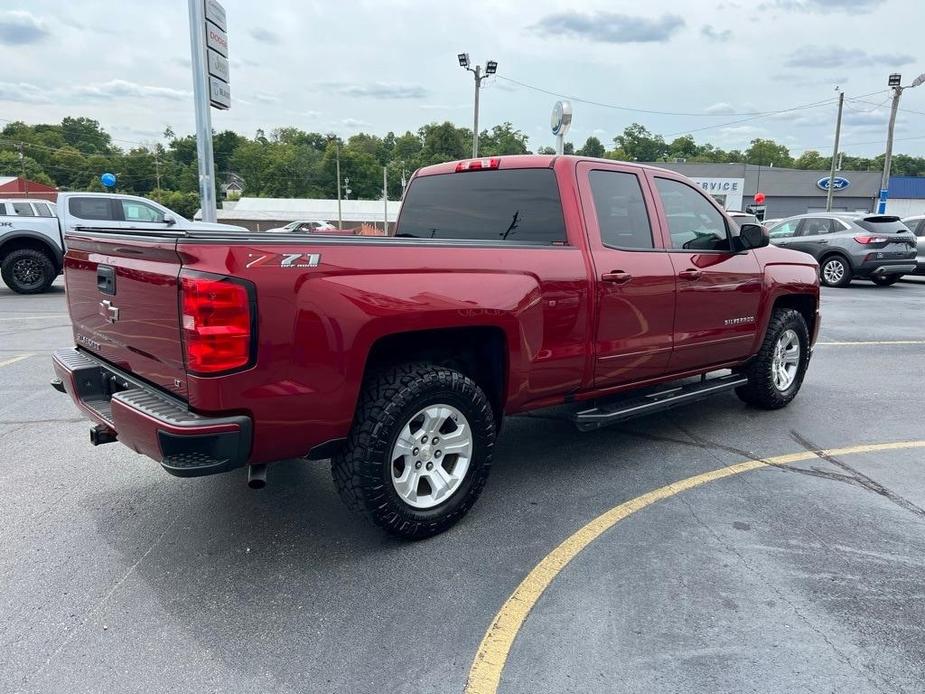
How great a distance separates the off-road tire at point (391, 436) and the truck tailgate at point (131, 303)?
78cm

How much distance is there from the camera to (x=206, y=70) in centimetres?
1344

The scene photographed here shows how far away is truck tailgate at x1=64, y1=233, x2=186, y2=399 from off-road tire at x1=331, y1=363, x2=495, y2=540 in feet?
2.57

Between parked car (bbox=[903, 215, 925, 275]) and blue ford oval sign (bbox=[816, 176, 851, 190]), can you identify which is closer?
parked car (bbox=[903, 215, 925, 275])

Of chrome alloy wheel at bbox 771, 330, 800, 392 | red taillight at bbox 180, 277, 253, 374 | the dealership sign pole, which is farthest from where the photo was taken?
the dealership sign pole

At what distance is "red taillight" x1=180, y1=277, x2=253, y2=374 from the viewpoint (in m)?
2.49

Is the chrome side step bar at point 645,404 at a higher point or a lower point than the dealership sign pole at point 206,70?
lower

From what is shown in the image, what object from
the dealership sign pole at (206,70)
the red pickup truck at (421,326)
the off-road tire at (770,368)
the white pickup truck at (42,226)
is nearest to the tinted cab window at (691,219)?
the red pickup truck at (421,326)

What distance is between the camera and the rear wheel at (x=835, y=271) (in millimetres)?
15352

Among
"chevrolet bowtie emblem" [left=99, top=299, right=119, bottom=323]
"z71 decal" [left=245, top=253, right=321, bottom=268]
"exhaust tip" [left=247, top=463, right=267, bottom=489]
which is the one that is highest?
"z71 decal" [left=245, top=253, right=321, bottom=268]

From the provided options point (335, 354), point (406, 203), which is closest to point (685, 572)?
point (335, 354)

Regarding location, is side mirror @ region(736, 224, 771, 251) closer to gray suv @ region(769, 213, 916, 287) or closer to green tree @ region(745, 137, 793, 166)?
gray suv @ region(769, 213, 916, 287)

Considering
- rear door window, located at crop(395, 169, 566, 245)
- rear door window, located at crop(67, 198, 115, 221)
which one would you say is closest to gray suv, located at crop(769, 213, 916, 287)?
rear door window, located at crop(395, 169, 566, 245)

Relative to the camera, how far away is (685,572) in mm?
3031

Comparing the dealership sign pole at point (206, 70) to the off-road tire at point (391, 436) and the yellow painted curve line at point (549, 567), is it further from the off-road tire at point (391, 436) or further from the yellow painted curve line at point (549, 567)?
the yellow painted curve line at point (549, 567)
